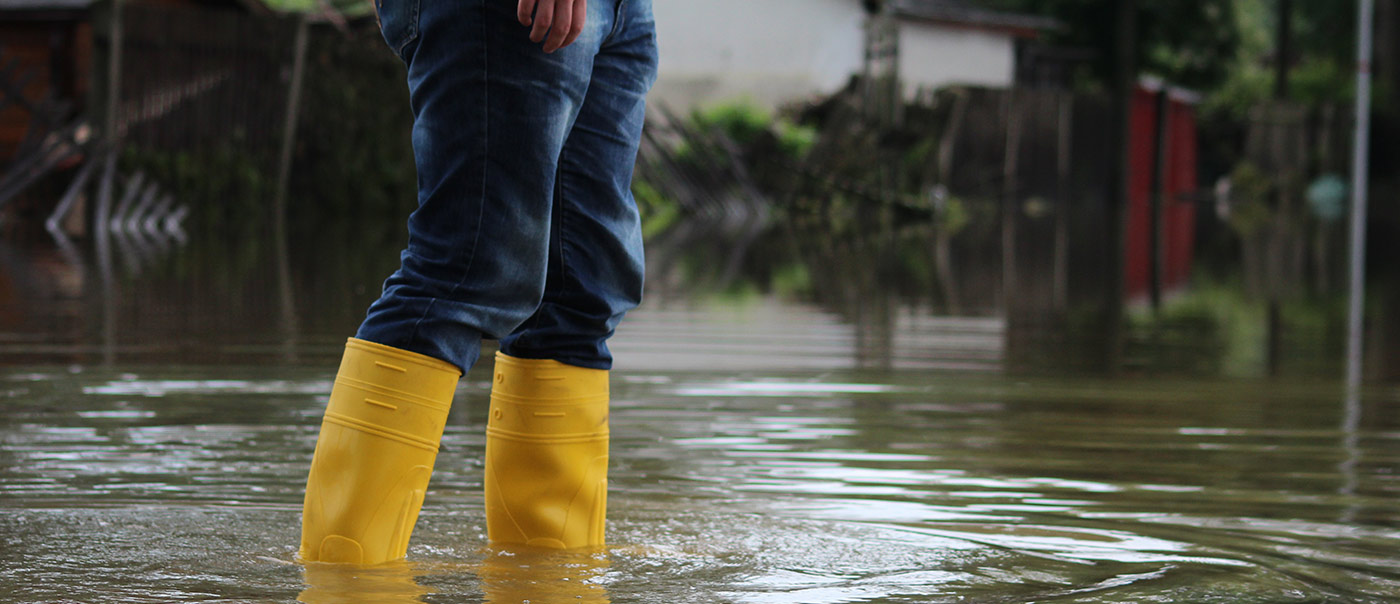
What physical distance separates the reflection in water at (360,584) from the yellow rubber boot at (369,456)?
0.02 m

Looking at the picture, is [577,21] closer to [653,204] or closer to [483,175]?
[483,175]

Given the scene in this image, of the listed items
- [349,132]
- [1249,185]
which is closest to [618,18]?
[349,132]

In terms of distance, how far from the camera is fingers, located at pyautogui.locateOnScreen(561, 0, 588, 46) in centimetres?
189

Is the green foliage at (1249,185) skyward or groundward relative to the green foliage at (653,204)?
skyward

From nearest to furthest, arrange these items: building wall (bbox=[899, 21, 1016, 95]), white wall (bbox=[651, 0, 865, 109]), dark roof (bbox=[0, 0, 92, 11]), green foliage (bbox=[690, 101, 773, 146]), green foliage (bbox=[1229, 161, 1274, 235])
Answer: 1. dark roof (bbox=[0, 0, 92, 11])
2. green foliage (bbox=[690, 101, 773, 146])
3. white wall (bbox=[651, 0, 865, 109])
4. green foliage (bbox=[1229, 161, 1274, 235])
5. building wall (bbox=[899, 21, 1016, 95])

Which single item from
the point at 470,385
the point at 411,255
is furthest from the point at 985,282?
the point at 411,255

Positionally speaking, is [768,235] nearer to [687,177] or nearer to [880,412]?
[687,177]

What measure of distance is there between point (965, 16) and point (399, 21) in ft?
89.1

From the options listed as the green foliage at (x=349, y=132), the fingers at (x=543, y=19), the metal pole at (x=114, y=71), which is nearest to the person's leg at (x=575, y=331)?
the fingers at (x=543, y=19)

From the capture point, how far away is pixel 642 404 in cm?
362

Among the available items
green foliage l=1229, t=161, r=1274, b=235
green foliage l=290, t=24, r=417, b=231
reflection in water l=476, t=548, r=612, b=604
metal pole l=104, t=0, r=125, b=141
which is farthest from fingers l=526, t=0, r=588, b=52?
Answer: green foliage l=1229, t=161, r=1274, b=235

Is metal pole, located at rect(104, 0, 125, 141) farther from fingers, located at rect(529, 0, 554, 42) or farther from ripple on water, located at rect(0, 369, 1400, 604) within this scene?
fingers, located at rect(529, 0, 554, 42)

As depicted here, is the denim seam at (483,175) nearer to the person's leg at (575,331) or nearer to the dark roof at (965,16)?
the person's leg at (575,331)

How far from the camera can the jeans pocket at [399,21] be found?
6.39 feet
